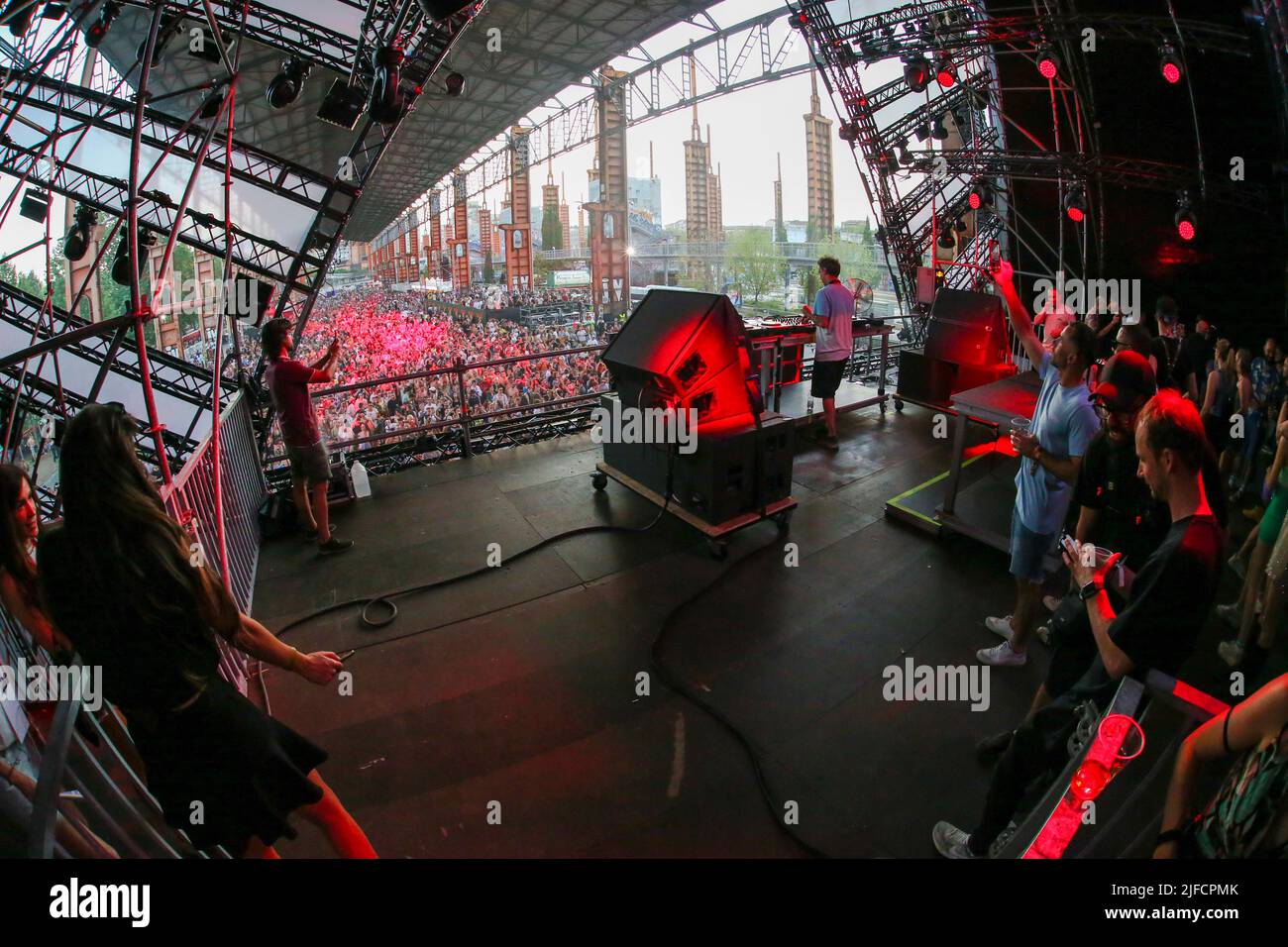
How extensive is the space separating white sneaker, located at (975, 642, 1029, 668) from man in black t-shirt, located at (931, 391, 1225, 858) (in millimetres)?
1628

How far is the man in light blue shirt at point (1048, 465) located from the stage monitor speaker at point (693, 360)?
6.71 feet

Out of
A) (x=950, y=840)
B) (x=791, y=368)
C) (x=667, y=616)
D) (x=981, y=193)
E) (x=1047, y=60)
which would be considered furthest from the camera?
(x=981, y=193)

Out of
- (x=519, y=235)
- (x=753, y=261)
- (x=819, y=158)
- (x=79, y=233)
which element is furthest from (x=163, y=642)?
(x=819, y=158)

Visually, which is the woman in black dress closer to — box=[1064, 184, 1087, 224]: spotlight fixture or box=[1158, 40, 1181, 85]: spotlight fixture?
box=[1158, 40, 1181, 85]: spotlight fixture

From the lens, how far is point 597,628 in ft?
14.4

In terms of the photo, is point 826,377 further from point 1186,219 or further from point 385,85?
point 385,85

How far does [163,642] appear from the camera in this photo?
74.2 inches

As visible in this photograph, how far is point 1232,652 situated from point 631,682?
11.9 feet

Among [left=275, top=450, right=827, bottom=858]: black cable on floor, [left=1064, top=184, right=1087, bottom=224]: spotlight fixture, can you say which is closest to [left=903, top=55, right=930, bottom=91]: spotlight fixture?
[left=1064, top=184, right=1087, bottom=224]: spotlight fixture

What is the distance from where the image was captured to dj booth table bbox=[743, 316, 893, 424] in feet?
26.1

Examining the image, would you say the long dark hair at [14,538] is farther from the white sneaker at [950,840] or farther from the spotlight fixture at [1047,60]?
the spotlight fixture at [1047,60]

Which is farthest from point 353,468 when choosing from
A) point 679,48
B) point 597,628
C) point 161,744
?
point 679,48

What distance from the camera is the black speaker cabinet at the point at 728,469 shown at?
523 cm
